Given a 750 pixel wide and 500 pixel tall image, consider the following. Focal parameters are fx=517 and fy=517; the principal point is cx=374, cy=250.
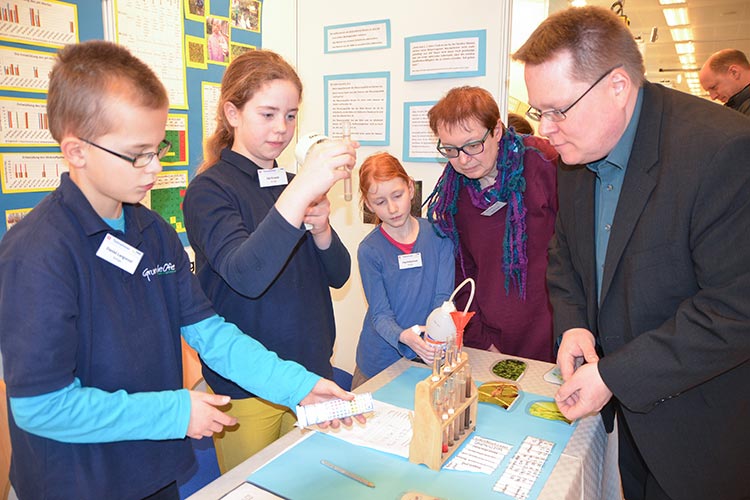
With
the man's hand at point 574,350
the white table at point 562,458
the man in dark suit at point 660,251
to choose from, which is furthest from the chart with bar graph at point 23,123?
the man's hand at point 574,350

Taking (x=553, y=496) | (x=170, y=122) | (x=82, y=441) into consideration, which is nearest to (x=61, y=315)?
(x=82, y=441)

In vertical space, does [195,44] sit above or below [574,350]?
above

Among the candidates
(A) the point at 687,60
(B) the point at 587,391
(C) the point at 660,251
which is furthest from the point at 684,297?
(A) the point at 687,60

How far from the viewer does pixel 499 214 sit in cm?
201

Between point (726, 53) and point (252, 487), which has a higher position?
point (726, 53)

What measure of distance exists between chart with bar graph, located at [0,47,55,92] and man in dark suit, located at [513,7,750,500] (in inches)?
65.3

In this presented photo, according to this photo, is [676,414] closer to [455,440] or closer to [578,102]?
[455,440]

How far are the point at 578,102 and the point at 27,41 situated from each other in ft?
6.00

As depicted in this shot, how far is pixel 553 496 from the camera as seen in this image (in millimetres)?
1073

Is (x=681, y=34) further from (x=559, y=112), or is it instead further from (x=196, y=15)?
(x=559, y=112)

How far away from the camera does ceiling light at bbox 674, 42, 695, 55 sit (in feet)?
35.4

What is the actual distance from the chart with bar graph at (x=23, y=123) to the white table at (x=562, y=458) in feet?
4.63

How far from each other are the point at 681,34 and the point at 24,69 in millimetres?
11293

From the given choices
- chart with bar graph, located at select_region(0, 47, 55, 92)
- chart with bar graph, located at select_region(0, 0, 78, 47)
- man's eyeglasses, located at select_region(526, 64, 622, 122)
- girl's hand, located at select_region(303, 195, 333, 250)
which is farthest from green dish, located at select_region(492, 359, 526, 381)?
chart with bar graph, located at select_region(0, 0, 78, 47)
